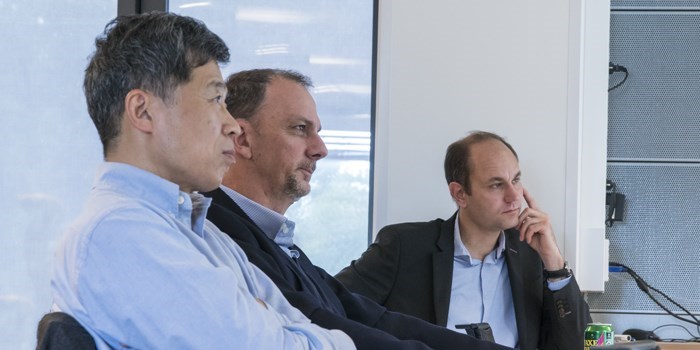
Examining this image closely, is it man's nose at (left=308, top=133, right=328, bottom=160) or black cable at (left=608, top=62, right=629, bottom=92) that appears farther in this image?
black cable at (left=608, top=62, right=629, bottom=92)

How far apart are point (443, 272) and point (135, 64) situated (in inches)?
68.4

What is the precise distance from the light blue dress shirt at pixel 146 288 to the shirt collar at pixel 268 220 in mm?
626

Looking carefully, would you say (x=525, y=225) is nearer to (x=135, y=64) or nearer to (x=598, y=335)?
(x=598, y=335)

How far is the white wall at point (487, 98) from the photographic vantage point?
3391 mm

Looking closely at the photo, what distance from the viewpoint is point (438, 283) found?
10.2 ft

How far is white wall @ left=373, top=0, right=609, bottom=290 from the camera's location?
11.1 feet

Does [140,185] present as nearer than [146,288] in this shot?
No

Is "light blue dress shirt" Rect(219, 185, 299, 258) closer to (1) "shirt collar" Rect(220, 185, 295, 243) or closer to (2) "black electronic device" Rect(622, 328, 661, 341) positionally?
(1) "shirt collar" Rect(220, 185, 295, 243)

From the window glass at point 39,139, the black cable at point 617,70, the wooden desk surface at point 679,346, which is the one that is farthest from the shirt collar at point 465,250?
the window glass at point 39,139

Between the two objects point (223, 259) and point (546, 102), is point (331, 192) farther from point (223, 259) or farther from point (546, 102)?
point (223, 259)

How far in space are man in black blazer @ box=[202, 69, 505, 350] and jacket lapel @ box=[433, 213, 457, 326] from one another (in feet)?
3.18

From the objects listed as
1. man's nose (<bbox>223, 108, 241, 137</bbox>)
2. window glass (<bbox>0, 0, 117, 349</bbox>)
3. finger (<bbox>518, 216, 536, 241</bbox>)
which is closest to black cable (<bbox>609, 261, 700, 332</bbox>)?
finger (<bbox>518, 216, 536, 241</bbox>)

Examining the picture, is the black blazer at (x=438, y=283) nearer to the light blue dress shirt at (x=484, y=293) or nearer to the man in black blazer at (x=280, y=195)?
the light blue dress shirt at (x=484, y=293)

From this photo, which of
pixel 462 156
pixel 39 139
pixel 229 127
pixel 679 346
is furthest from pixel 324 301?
pixel 39 139
